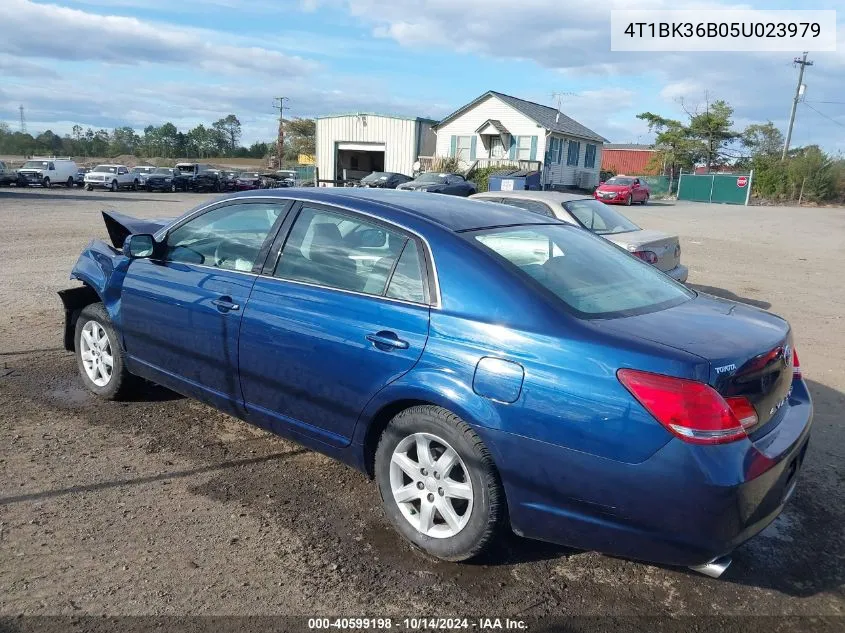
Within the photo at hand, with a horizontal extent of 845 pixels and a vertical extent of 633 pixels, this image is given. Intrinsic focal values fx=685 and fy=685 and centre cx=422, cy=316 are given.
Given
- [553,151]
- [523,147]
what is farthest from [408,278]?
[553,151]

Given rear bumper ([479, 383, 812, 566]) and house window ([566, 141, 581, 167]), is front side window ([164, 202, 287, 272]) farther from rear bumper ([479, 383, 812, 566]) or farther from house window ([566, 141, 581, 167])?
house window ([566, 141, 581, 167])

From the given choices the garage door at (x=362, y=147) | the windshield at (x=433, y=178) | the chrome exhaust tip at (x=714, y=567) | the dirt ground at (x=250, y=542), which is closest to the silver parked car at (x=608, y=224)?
the dirt ground at (x=250, y=542)

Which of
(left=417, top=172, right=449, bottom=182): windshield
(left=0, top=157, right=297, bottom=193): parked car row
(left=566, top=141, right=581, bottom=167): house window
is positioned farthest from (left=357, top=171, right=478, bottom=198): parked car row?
(left=566, top=141, right=581, bottom=167): house window

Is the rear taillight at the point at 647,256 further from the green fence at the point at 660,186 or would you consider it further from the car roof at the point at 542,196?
the green fence at the point at 660,186

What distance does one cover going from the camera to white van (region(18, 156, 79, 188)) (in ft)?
124

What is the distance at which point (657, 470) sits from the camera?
8.30ft

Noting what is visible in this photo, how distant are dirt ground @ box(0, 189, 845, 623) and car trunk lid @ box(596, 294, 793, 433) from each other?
842 mm

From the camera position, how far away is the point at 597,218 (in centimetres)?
890

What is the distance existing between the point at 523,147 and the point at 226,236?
4000 centimetres

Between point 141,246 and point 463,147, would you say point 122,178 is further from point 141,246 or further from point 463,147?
point 141,246

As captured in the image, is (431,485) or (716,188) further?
(716,188)

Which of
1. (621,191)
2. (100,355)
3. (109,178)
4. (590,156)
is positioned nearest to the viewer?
(100,355)

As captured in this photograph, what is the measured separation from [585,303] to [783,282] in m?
10.2

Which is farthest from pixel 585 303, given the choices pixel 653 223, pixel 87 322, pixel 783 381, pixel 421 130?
pixel 421 130
